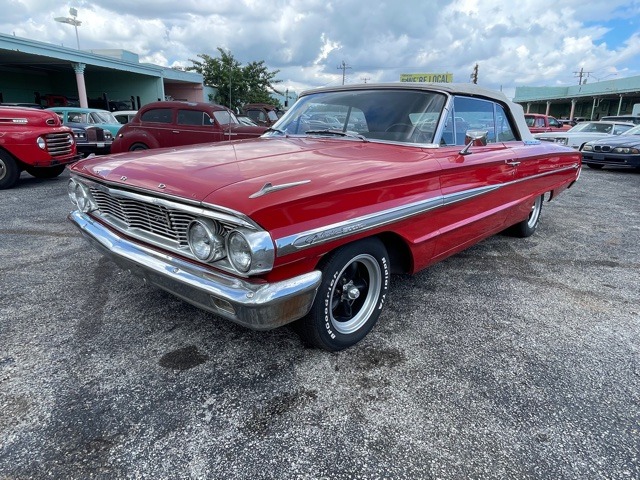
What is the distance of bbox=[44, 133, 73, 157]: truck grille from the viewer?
726 cm

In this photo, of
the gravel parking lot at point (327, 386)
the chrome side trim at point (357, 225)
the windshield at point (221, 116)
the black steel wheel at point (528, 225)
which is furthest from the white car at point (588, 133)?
the chrome side trim at point (357, 225)

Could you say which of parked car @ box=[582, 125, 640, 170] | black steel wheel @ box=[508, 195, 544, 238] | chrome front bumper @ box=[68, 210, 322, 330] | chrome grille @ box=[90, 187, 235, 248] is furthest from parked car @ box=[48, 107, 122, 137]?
parked car @ box=[582, 125, 640, 170]

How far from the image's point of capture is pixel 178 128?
31.1 ft

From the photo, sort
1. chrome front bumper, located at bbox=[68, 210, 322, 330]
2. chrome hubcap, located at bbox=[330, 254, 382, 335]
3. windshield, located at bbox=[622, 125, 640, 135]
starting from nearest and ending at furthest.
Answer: chrome front bumper, located at bbox=[68, 210, 322, 330]
chrome hubcap, located at bbox=[330, 254, 382, 335]
windshield, located at bbox=[622, 125, 640, 135]

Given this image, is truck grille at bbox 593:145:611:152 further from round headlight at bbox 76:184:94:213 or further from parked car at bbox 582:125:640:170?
round headlight at bbox 76:184:94:213

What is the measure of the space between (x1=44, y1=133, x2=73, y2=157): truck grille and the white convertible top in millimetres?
5622

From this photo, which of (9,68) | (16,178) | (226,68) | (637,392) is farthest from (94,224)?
(226,68)

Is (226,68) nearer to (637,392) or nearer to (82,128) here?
(82,128)

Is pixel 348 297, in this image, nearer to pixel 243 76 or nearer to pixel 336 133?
pixel 336 133

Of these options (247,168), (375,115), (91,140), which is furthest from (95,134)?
(247,168)

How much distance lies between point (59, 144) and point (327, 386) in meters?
7.49

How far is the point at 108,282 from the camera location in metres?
3.41

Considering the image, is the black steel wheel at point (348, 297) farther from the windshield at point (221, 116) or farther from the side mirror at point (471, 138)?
the windshield at point (221, 116)

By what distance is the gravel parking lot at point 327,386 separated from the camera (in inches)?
68.4
